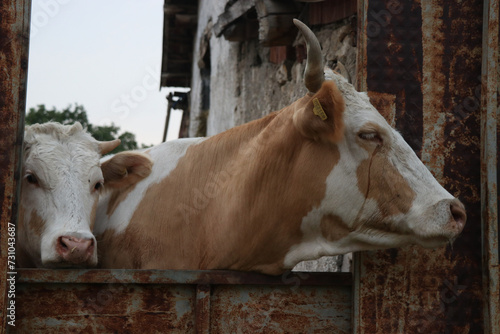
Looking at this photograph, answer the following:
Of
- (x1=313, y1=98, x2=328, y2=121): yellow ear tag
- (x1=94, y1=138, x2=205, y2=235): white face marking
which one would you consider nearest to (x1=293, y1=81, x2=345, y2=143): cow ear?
(x1=313, y1=98, x2=328, y2=121): yellow ear tag

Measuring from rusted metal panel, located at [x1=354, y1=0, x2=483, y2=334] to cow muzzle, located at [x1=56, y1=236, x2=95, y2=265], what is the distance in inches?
51.2

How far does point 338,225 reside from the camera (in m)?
2.89

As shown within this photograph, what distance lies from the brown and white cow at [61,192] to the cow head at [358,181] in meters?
1.08

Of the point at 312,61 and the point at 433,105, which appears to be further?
the point at 433,105

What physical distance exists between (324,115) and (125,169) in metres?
1.49

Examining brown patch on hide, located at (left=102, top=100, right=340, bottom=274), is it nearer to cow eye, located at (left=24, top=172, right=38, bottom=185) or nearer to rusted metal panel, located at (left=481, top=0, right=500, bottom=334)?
cow eye, located at (left=24, top=172, right=38, bottom=185)

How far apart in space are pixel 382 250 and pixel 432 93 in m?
0.74

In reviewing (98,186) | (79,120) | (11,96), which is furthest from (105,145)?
(79,120)

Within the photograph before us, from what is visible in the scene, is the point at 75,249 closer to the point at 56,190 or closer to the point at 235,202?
the point at 56,190

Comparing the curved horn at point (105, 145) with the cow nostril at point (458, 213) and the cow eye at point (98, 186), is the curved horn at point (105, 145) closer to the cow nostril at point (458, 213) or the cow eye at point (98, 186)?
the cow eye at point (98, 186)

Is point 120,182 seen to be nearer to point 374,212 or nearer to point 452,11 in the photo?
point 374,212

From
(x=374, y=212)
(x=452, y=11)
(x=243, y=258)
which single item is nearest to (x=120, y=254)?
(x=243, y=258)

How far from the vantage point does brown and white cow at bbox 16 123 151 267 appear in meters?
3.11

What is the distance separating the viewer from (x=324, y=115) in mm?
2830
